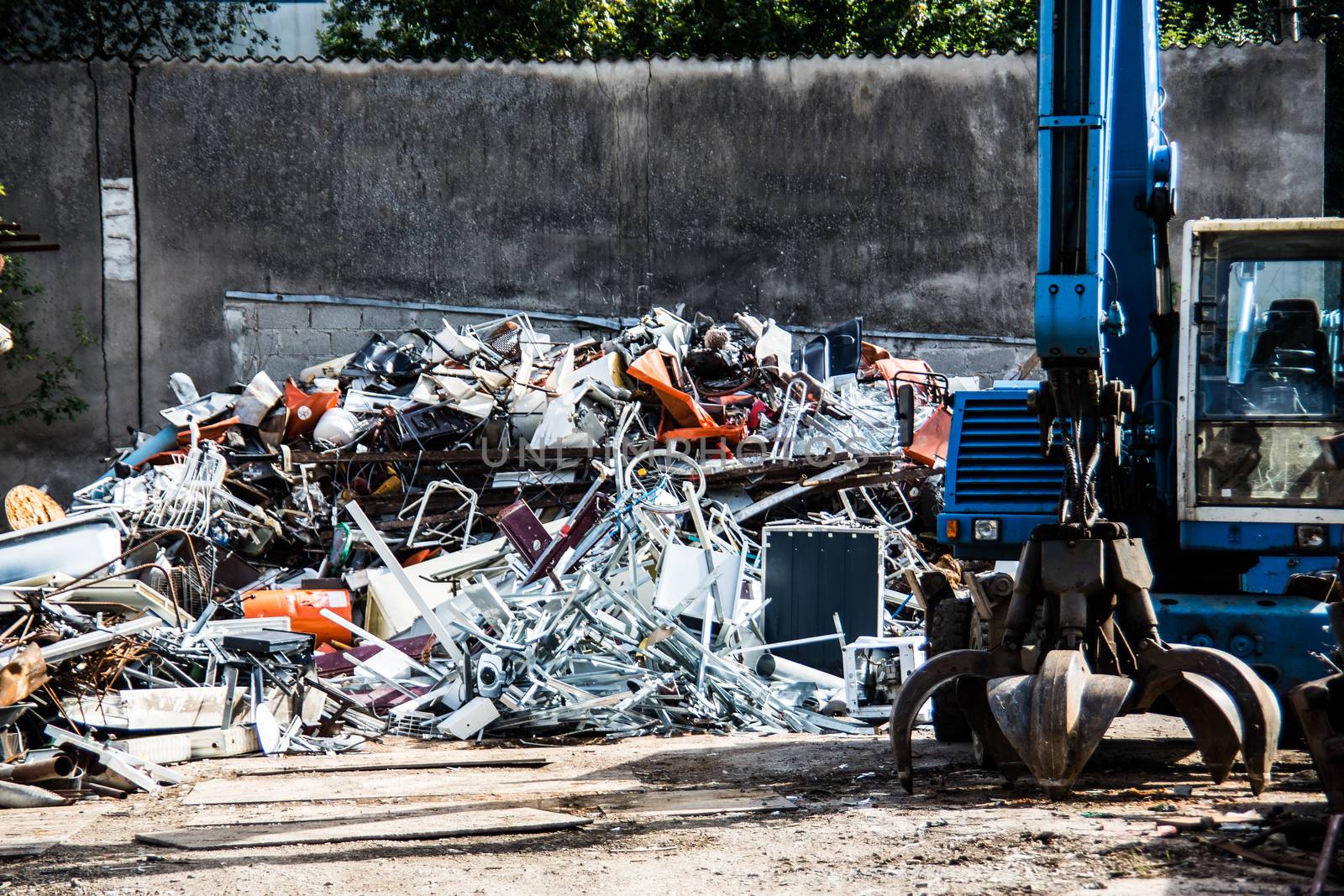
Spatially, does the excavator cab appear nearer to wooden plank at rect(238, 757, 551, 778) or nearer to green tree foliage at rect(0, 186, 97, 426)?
wooden plank at rect(238, 757, 551, 778)

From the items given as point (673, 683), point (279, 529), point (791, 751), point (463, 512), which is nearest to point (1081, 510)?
point (791, 751)

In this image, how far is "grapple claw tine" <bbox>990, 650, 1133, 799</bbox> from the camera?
5.01m

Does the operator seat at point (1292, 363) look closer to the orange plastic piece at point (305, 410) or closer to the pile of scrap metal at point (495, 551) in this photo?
the pile of scrap metal at point (495, 551)

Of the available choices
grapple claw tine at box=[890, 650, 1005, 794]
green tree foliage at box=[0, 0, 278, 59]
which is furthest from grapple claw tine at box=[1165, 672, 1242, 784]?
green tree foliage at box=[0, 0, 278, 59]

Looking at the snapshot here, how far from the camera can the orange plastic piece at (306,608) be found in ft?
33.9

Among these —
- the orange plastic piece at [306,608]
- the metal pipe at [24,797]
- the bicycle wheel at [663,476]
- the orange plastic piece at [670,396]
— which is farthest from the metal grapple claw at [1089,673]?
the orange plastic piece at [670,396]

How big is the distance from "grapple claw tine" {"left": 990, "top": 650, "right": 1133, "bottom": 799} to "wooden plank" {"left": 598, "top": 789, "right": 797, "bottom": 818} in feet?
3.83

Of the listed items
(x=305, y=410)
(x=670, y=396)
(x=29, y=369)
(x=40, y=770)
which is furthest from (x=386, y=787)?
(x=29, y=369)

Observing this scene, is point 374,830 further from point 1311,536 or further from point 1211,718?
point 1311,536

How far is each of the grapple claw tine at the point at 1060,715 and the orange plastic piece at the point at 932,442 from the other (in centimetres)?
638

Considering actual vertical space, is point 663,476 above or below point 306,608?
above

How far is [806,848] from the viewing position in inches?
199

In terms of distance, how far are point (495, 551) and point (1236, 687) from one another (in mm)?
6673

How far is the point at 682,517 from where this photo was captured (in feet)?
36.0
